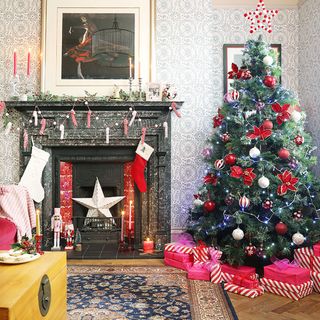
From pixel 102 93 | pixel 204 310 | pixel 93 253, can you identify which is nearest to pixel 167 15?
pixel 102 93

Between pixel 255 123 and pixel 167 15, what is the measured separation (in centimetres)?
174

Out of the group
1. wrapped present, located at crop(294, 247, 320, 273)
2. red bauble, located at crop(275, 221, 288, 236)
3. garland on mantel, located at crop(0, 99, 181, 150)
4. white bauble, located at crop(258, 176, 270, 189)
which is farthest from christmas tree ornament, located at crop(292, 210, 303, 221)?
garland on mantel, located at crop(0, 99, 181, 150)

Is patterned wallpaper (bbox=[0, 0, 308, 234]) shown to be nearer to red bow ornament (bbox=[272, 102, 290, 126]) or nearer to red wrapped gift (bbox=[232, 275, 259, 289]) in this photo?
red bow ornament (bbox=[272, 102, 290, 126])

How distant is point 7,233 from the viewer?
10.6 feet

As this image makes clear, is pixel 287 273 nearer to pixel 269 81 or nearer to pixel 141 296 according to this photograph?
pixel 141 296

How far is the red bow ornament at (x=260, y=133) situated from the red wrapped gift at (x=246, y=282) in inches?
45.9

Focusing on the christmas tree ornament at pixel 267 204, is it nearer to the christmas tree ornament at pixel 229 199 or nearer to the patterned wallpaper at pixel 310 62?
the christmas tree ornament at pixel 229 199

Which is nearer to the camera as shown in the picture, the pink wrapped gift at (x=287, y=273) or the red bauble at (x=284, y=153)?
the pink wrapped gift at (x=287, y=273)

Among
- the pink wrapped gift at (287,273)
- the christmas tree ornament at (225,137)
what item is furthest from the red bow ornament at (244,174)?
the pink wrapped gift at (287,273)

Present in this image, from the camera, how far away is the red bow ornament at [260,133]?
3273 millimetres

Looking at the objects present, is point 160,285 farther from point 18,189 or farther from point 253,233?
point 18,189

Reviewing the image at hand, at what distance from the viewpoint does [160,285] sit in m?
3.11

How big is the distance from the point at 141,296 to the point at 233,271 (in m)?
0.84

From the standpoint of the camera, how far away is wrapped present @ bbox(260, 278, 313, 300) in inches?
113
